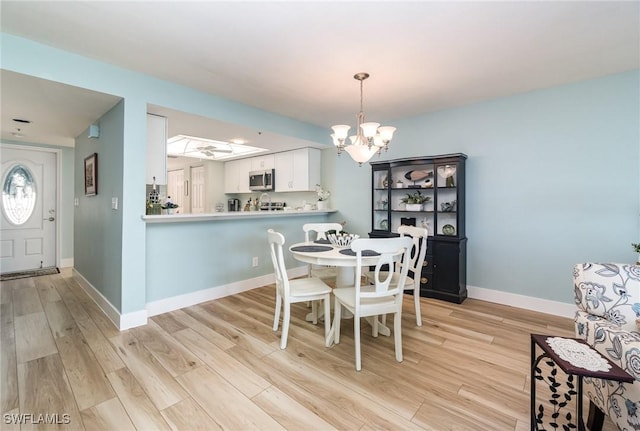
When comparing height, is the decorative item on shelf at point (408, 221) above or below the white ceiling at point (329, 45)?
below

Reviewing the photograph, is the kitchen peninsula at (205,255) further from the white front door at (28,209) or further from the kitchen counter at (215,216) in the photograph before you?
the white front door at (28,209)

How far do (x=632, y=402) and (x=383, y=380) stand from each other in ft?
3.86

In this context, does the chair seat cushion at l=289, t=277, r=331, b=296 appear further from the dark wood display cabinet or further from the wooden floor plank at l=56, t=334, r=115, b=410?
the dark wood display cabinet

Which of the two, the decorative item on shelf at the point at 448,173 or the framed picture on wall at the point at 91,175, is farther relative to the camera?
the decorative item on shelf at the point at 448,173

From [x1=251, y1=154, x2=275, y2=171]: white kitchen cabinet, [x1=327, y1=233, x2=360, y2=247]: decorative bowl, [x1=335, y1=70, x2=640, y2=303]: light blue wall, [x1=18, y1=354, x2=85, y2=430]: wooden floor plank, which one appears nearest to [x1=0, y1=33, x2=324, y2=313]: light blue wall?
[x1=18, y1=354, x2=85, y2=430]: wooden floor plank

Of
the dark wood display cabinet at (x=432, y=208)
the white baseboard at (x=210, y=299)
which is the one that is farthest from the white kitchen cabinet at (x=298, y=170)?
the white baseboard at (x=210, y=299)

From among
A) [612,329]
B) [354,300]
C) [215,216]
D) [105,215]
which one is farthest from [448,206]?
[105,215]

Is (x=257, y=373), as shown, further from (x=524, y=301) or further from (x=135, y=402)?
(x=524, y=301)

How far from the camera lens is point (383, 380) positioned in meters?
1.90

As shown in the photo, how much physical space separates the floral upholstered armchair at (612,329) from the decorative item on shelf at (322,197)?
3.55 meters

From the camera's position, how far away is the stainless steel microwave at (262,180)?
212 inches

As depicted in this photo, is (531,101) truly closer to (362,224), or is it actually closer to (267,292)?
(362,224)

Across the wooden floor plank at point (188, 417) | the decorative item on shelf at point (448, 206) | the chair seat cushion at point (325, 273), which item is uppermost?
the decorative item on shelf at point (448, 206)

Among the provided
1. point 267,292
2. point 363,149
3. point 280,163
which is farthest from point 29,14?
point 280,163
